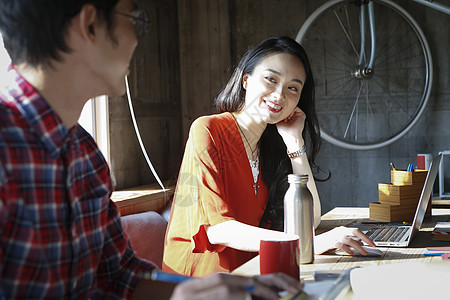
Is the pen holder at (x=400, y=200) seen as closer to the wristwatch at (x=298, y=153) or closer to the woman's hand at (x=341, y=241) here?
the wristwatch at (x=298, y=153)

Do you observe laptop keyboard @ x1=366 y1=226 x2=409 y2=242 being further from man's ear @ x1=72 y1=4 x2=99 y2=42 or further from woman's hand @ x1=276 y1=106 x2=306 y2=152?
man's ear @ x1=72 y1=4 x2=99 y2=42

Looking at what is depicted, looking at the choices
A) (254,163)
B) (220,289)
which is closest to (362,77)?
(254,163)

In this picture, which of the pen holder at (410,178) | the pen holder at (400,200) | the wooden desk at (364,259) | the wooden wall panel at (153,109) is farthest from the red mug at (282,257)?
the wooden wall panel at (153,109)

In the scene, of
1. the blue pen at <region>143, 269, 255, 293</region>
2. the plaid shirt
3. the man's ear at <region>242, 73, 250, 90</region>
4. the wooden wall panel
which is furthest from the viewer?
the wooden wall panel

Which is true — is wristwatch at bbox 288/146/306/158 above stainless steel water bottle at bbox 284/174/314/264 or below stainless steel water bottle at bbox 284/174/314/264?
above

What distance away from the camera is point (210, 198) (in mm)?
1508

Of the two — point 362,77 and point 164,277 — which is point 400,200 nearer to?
point 164,277

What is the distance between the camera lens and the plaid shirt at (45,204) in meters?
0.77

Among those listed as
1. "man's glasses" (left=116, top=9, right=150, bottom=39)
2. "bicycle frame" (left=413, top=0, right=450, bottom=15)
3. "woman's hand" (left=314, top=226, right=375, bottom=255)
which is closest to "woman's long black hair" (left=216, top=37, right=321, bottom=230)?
"woman's hand" (left=314, top=226, right=375, bottom=255)

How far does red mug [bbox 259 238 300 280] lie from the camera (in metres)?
1.03

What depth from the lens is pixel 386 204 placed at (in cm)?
183

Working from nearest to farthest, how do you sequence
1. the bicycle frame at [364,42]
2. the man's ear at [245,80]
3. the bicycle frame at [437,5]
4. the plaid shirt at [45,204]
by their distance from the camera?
the plaid shirt at [45,204] → the man's ear at [245,80] → the bicycle frame at [437,5] → the bicycle frame at [364,42]

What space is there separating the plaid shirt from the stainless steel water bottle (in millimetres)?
438

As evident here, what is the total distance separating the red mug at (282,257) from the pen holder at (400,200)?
0.89 metres
